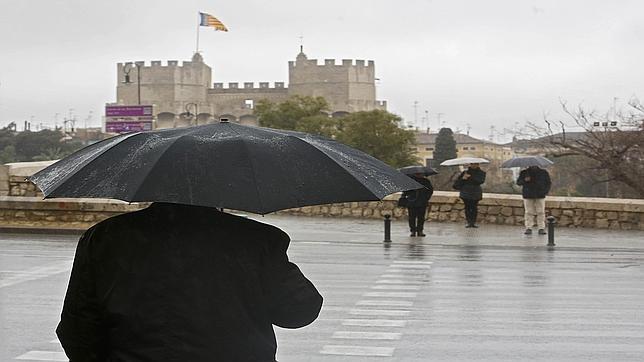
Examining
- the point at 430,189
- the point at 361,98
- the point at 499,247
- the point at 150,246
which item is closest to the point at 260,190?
the point at 150,246

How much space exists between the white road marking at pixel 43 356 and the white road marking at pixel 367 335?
249 centimetres

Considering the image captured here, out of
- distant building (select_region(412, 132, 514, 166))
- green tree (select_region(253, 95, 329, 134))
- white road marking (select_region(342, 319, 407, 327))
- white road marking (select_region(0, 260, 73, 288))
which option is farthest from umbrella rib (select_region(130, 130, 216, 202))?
distant building (select_region(412, 132, 514, 166))

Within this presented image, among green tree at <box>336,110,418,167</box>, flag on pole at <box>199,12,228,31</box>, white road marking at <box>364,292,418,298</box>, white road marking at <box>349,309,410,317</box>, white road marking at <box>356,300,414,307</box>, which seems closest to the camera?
white road marking at <box>349,309,410,317</box>

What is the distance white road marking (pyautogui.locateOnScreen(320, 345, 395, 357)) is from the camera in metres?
8.70

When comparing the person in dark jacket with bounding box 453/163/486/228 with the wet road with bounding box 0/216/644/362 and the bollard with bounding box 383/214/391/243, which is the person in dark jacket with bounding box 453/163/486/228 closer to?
the wet road with bounding box 0/216/644/362

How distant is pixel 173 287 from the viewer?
3795 millimetres

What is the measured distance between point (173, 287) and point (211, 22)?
7140 cm

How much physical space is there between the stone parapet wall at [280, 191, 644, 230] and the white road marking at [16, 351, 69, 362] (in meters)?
15.3

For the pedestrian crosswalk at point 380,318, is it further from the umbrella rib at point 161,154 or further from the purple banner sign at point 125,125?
the purple banner sign at point 125,125

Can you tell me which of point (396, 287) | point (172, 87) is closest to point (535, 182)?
point (396, 287)

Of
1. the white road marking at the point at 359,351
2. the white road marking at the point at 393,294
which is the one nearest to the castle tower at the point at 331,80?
the white road marking at the point at 393,294

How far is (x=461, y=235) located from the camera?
74.8 ft

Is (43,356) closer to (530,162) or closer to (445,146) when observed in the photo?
(530,162)

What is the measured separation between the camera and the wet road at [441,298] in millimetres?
8977
